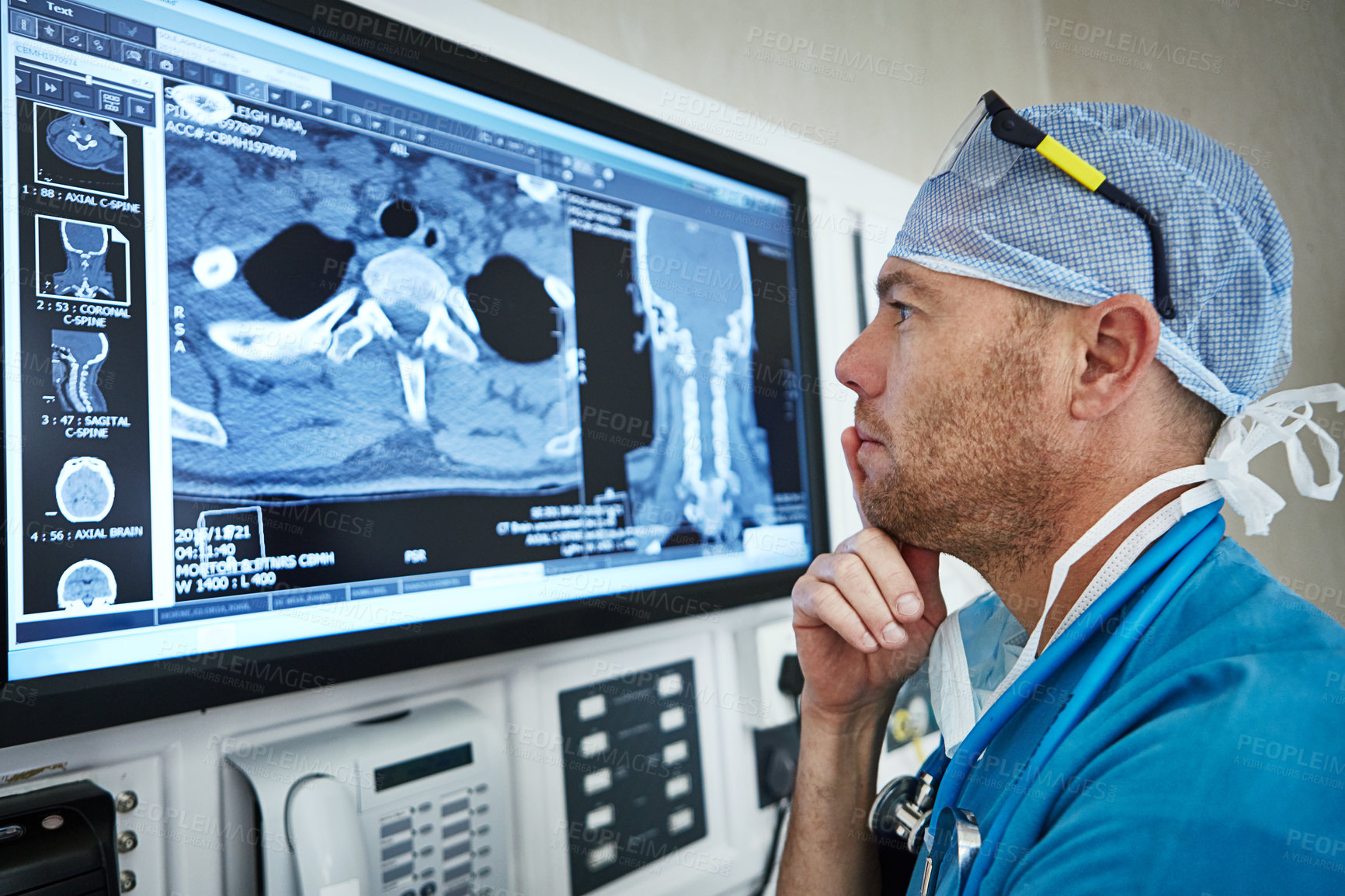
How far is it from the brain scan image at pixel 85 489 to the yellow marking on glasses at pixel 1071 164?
2.70 feet

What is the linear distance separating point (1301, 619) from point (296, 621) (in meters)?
0.76

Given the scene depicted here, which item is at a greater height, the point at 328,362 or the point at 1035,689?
the point at 328,362

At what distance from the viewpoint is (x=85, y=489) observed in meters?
0.56

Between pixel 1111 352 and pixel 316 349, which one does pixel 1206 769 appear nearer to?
pixel 1111 352

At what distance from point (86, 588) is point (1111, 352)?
0.87m

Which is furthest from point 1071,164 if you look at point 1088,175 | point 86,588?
point 86,588

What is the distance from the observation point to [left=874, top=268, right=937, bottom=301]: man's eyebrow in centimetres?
82

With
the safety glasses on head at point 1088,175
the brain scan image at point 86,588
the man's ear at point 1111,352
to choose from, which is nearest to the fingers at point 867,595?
the man's ear at point 1111,352

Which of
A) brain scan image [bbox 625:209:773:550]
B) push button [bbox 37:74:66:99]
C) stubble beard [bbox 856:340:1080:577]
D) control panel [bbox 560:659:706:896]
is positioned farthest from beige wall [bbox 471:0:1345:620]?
push button [bbox 37:74:66:99]

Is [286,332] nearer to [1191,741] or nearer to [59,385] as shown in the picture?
[59,385]

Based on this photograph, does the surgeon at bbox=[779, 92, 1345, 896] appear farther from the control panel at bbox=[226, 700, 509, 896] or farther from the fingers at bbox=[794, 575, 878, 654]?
the control panel at bbox=[226, 700, 509, 896]

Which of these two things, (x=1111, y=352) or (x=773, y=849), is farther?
(x=773, y=849)

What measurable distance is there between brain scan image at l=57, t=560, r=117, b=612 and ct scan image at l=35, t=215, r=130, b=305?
0.61ft

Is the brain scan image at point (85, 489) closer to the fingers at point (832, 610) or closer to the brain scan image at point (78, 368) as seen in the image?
the brain scan image at point (78, 368)
